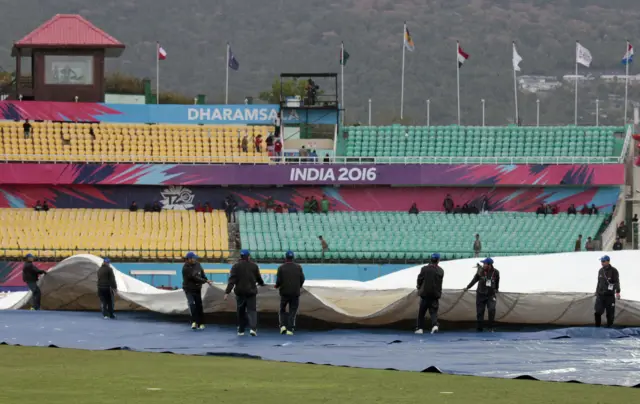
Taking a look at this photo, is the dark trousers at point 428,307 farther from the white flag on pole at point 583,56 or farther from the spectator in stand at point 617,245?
the white flag on pole at point 583,56

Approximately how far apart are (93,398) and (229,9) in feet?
330

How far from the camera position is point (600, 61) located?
10344 cm

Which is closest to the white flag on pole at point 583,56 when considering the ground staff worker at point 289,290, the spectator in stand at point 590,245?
the spectator in stand at point 590,245

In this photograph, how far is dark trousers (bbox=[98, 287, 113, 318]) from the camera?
28.6 metres

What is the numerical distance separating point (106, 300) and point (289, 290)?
18.8ft

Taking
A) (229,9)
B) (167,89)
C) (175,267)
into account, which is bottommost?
(175,267)

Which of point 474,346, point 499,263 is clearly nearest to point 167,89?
point 499,263

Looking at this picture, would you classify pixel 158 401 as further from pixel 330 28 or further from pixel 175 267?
pixel 330 28

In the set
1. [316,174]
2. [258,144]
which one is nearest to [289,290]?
[316,174]

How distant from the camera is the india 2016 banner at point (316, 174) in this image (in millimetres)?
52750

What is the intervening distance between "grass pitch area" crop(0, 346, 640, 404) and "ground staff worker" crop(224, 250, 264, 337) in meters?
4.84

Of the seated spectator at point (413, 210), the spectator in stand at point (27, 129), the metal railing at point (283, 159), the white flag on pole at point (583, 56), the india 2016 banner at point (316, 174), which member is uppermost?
the white flag on pole at point (583, 56)

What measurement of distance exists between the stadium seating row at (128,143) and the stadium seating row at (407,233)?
11.3ft

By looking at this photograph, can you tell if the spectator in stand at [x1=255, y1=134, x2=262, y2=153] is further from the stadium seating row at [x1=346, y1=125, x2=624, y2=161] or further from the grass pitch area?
the grass pitch area
